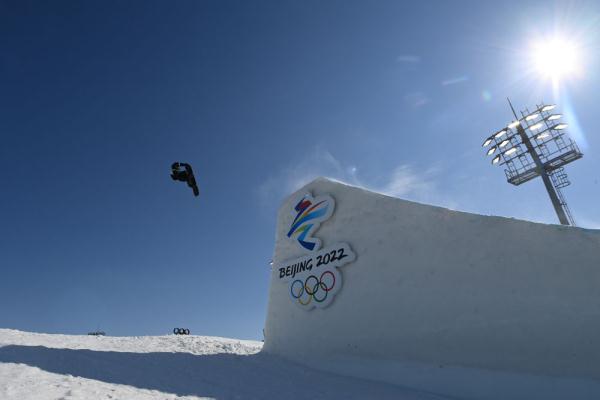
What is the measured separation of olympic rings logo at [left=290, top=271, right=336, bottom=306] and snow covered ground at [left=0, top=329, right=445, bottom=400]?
1886mm

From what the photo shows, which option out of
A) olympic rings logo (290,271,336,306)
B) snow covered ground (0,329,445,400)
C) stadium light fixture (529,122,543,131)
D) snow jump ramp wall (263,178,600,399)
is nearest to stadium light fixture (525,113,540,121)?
stadium light fixture (529,122,543,131)

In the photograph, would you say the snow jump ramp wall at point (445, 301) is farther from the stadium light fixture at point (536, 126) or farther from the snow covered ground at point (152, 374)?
the stadium light fixture at point (536, 126)

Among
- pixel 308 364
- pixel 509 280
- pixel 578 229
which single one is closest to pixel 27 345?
pixel 308 364

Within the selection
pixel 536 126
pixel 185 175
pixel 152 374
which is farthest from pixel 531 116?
pixel 152 374

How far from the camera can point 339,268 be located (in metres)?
10.1

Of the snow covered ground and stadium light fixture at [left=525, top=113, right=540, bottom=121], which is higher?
stadium light fixture at [left=525, top=113, right=540, bottom=121]

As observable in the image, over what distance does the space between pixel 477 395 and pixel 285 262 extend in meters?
6.81

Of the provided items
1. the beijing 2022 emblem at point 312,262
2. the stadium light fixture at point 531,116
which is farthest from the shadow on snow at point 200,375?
the stadium light fixture at point 531,116

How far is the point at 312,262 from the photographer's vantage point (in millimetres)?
11086

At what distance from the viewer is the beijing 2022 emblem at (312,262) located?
10164 millimetres

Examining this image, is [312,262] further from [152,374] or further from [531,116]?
[531,116]

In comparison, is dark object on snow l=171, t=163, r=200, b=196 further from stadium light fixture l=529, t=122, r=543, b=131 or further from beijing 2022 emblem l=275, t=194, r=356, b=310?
stadium light fixture l=529, t=122, r=543, b=131

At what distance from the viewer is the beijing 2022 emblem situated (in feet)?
33.3

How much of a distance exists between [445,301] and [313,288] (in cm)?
411
